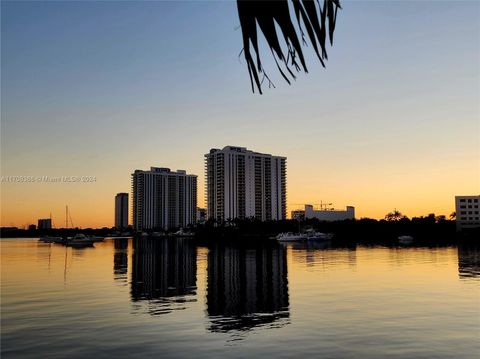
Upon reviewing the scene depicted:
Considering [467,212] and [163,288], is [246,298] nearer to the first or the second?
[163,288]

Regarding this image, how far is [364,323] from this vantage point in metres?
26.7

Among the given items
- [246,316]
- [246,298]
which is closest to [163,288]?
[246,298]

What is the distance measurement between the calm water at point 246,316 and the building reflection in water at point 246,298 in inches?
3.1

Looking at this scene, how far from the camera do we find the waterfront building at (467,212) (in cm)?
19100

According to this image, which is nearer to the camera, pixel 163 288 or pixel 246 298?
pixel 246 298

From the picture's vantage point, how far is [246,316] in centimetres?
2934

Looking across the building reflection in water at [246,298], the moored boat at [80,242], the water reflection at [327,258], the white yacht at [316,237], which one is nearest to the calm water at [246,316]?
the building reflection in water at [246,298]

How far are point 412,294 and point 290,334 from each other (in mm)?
17588

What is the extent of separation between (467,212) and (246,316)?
18755 cm

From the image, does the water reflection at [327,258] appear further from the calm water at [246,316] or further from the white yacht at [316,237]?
the white yacht at [316,237]

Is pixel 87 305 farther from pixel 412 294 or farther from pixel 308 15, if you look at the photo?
pixel 308 15

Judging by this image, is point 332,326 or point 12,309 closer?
point 332,326

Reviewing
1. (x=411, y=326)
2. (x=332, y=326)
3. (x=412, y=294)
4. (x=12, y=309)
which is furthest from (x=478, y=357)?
(x=12, y=309)

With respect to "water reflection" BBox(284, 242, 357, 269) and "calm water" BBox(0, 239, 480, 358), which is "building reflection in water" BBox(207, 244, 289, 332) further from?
"water reflection" BBox(284, 242, 357, 269)
